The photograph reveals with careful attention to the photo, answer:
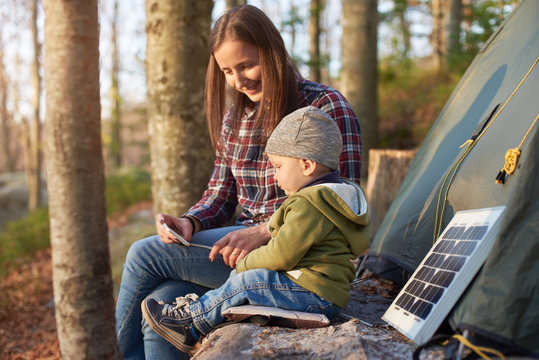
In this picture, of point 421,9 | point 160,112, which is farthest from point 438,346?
point 421,9

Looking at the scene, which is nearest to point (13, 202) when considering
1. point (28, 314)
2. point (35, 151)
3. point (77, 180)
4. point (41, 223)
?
point (35, 151)

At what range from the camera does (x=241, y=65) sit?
92.7 inches

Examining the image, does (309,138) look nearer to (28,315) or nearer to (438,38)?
(28,315)

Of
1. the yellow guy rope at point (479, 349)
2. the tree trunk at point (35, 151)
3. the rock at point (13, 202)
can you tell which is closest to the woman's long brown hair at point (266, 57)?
the yellow guy rope at point (479, 349)

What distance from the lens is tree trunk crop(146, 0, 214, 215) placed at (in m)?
3.56

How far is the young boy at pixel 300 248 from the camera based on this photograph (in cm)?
186

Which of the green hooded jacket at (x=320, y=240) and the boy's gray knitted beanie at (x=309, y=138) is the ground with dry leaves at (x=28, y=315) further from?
the boy's gray knitted beanie at (x=309, y=138)

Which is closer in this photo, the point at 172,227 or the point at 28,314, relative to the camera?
the point at 172,227

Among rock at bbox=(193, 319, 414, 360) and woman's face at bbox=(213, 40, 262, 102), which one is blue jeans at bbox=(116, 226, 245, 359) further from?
woman's face at bbox=(213, 40, 262, 102)

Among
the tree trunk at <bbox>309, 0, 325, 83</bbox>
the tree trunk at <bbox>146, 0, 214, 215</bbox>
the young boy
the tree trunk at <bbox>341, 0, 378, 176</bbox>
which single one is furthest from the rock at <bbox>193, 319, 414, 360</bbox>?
the tree trunk at <bbox>309, 0, 325, 83</bbox>

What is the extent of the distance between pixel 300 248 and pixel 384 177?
10.8ft

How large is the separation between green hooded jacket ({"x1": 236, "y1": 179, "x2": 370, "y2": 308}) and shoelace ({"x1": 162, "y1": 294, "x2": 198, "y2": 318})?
0.32 meters

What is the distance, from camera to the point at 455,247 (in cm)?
184

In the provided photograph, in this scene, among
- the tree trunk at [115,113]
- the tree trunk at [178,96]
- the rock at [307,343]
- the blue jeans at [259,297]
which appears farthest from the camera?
the tree trunk at [115,113]
